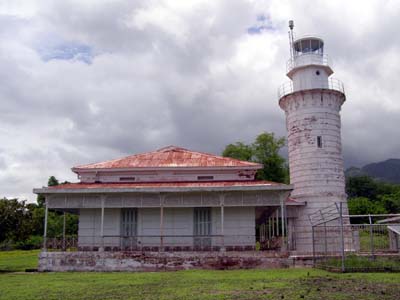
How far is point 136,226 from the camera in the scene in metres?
24.0

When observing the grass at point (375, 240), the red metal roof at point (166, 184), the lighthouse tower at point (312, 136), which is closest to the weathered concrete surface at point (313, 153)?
the lighthouse tower at point (312, 136)

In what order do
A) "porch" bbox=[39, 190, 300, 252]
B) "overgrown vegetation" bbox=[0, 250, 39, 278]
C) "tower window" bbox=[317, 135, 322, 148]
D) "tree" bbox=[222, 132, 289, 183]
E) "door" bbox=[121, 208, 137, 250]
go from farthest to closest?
"tree" bbox=[222, 132, 289, 183] → "tower window" bbox=[317, 135, 322, 148] → "overgrown vegetation" bbox=[0, 250, 39, 278] → "door" bbox=[121, 208, 137, 250] → "porch" bbox=[39, 190, 300, 252]

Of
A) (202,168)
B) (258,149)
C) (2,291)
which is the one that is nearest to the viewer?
(2,291)

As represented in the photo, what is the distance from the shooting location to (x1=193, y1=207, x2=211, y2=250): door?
23.3m

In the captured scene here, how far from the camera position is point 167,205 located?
22750 millimetres

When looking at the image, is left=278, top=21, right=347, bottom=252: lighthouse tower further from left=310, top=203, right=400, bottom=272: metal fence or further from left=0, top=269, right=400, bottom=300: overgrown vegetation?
left=0, top=269, right=400, bottom=300: overgrown vegetation

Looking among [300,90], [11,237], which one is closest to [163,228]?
[11,237]

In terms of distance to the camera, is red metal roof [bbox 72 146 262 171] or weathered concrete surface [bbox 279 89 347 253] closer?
red metal roof [bbox 72 146 262 171]

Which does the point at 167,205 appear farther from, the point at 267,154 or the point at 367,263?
the point at 267,154

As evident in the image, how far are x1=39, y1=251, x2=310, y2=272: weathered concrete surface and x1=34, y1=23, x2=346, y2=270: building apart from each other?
0.04m

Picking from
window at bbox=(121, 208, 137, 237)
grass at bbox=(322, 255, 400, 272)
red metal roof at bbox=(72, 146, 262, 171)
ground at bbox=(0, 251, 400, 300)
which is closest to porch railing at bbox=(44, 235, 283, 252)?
window at bbox=(121, 208, 137, 237)

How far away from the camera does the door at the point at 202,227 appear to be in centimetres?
2334

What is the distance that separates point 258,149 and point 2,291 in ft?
122

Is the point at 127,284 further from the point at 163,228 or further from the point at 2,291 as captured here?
the point at 163,228
